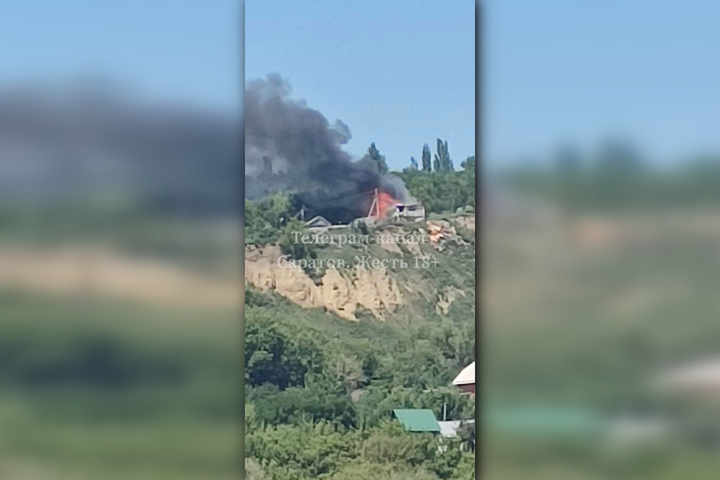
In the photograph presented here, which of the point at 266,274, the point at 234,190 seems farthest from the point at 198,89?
the point at 266,274

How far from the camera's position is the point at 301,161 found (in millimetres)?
3328

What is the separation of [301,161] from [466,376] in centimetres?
116

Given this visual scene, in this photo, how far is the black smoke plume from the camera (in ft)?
10.9

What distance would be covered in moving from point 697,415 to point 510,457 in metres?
0.83

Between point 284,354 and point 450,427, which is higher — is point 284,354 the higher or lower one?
the higher one

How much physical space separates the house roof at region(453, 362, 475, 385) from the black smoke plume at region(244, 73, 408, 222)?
30.7 inches

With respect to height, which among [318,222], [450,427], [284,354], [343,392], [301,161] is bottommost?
[450,427]

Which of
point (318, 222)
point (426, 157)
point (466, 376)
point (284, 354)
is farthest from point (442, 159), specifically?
point (284, 354)

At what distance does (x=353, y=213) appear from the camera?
3.33 meters

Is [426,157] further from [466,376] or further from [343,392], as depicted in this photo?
[343,392]

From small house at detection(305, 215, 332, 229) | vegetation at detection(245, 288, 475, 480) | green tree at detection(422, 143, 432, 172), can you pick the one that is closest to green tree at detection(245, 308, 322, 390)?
vegetation at detection(245, 288, 475, 480)

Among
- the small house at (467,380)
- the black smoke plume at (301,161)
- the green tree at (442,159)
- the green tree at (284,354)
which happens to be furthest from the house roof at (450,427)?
the green tree at (442,159)

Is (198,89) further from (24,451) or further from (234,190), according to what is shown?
(24,451)

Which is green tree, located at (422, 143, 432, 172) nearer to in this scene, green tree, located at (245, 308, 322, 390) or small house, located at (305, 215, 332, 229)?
small house, located at (305, 215, 332, 229)
